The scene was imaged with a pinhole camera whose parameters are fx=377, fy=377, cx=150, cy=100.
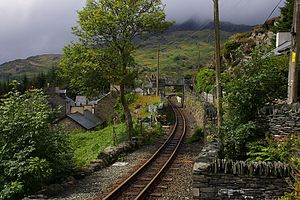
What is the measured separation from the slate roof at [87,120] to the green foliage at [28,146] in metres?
33.2

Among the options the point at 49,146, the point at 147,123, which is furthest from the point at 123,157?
the point at 147,123

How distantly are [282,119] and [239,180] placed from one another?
4.38 meters

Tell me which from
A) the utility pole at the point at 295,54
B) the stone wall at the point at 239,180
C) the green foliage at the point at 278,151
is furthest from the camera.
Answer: the utility pole at the point at 295,54

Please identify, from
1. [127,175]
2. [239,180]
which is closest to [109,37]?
[127,175]

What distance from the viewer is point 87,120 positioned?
52500mm

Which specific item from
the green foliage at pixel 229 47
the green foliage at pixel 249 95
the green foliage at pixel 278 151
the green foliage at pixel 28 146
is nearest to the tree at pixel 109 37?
the green foliage at pixel 28 146

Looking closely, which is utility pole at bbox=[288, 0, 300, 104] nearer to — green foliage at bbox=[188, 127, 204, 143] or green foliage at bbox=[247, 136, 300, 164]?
green foliage at bbox=[247, 136, 300, 164]

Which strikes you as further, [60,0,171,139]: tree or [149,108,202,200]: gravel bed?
[60,0,171,139]: tree

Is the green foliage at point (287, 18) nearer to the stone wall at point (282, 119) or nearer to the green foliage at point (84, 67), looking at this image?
the green foliage at point (84, 67)

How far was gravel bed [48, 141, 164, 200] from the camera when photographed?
11.9 metres

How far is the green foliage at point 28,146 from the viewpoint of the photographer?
40.7 ft

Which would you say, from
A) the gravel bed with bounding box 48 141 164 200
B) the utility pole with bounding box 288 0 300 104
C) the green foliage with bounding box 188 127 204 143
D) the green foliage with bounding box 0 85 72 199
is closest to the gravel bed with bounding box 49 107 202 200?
the gravel bed with bounding box 48 141 164 200

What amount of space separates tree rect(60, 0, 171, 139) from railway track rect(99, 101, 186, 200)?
4.21 metres

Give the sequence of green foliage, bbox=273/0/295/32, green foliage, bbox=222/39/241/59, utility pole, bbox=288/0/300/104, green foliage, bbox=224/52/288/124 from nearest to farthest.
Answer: utility pole, bbox=288/0/300/104, green foliage, bbox=224/52/288/124, green foliage, bbox=273/0/295/32, green foliage, bbox=222/39/241/59
